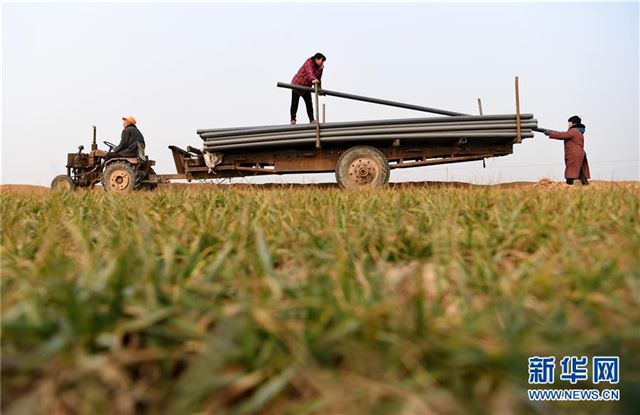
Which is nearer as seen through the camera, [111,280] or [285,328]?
[285,328]

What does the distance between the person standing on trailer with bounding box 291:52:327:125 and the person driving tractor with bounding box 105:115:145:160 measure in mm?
3309

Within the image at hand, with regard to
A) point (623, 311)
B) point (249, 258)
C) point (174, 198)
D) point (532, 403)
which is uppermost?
point (174, 198)

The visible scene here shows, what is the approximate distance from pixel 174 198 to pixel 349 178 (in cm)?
372

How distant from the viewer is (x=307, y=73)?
7926 millimetres

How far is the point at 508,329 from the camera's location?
934 mm

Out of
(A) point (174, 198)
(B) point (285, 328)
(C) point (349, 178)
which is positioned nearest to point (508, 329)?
(B) point (285, 328)

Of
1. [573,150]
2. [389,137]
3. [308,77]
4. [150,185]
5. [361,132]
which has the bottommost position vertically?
[150,185]

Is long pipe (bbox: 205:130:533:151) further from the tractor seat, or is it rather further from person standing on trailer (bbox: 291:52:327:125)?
the tractor seat

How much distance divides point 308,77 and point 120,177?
166 inches

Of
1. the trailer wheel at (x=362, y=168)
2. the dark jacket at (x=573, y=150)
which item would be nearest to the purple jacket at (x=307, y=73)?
the trailer wheel at (x=362, y=168)

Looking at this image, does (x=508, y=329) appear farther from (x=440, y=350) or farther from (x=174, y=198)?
(x=174, y=198)

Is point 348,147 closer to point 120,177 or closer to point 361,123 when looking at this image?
point 361,123

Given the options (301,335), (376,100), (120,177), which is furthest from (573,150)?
(301,335)

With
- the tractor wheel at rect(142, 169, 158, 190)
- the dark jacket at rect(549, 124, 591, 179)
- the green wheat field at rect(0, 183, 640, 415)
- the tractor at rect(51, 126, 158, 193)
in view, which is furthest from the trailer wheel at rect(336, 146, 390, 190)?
the green wheat field at rect(0, 183, 640, 415)
